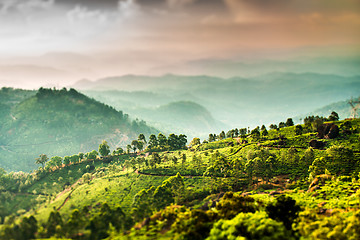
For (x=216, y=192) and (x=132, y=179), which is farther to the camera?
(x=132, y=179)

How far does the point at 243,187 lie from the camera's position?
312 feet

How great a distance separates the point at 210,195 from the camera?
86.6 meters

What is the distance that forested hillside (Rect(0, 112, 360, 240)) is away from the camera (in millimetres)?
49219

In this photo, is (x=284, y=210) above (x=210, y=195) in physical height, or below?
above

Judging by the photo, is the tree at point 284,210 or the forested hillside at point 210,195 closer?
the forested hillside at point 210,195

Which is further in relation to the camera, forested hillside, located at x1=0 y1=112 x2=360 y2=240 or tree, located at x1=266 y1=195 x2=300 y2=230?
tree, located at x1=266 y1=195 x2=300 y2=230

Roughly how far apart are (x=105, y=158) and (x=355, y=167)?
146 metres

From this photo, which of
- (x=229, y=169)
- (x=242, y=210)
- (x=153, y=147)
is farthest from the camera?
(x=153, y=147)

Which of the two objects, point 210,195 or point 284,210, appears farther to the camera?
point 210,195

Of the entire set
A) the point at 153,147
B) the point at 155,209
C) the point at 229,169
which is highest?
the point at 153,147

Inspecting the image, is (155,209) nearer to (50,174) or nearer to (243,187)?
(243,187)

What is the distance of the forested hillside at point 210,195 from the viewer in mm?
49219

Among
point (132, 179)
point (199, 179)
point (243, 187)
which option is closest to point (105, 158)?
point (132, 179)

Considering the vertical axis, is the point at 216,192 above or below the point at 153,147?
below
